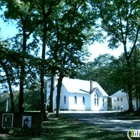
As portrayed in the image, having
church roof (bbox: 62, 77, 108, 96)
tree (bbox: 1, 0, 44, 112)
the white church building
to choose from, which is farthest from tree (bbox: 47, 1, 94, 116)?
church roof (bbox: 62, 77, 108, 96)

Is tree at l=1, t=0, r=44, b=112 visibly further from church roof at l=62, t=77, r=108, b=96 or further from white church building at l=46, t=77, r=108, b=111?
church roof at l=62, t=77, r=108, b=96

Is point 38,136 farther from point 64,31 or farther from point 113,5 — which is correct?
point 113,5

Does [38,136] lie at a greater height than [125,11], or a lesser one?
lesser

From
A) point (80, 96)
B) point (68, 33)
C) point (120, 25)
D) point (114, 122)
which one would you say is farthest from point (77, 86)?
point (114, 122)

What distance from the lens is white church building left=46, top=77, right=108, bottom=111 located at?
52906mm

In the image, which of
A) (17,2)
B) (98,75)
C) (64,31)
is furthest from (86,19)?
(98,75)

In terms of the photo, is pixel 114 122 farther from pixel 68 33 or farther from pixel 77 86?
pixel 77 86

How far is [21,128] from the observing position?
15.1m

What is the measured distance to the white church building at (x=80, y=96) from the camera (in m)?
52.9

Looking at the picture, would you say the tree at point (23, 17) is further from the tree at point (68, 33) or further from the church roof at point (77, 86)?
the church roof at point (77, 86)

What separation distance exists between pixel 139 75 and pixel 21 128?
70.8 feet

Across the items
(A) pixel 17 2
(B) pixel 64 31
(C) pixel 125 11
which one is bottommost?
(B) pixel 64 31

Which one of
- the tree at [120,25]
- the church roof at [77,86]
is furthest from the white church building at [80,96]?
the tree at [120,25]

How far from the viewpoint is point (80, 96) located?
180 ft
